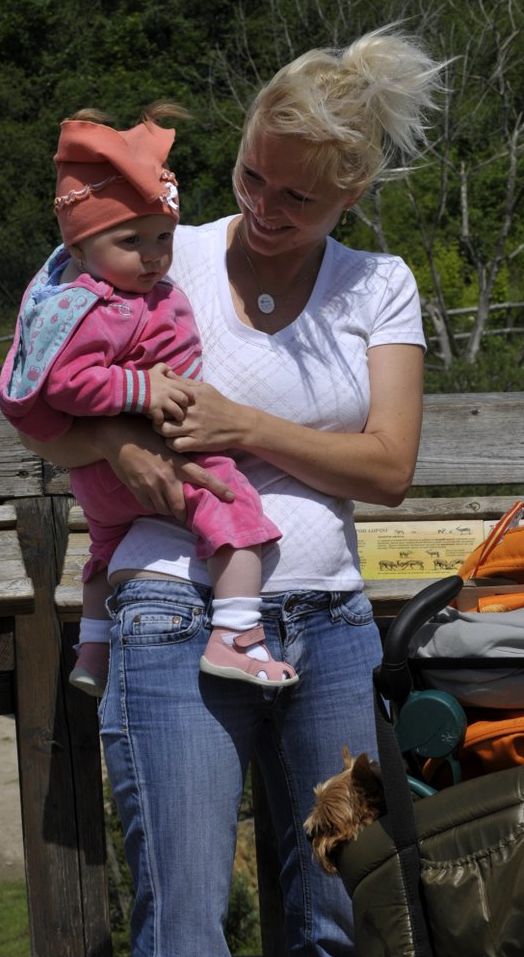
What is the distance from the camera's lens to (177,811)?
1.87 metres

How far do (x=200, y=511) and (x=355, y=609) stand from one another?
33 centimetres

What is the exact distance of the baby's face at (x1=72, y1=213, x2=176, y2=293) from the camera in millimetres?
1985

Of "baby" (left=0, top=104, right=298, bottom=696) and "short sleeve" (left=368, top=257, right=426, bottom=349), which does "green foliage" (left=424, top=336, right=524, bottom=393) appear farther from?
"baby" (left=0, top=104, right=298, bottom=696)

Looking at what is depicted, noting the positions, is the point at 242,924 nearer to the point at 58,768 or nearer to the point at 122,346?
the point at 58,768

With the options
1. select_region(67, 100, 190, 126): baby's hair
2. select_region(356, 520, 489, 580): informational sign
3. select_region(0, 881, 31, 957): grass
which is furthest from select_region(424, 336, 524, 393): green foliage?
select_region(67, 100, 190, 126): baby's hair

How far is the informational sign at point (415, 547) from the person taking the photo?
2.97 m

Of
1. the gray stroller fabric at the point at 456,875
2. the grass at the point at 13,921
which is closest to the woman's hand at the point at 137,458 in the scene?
the gray stroller fabric at the point at 456,875

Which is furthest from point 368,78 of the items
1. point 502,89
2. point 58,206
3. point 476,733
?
point 502,89

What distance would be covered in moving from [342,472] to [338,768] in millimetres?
491

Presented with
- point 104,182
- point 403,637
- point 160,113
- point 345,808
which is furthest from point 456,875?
point 160,113

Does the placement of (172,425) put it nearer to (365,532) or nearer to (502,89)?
(365,532)

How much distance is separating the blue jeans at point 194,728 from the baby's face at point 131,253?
1.64ft

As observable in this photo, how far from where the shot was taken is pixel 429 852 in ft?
5.21

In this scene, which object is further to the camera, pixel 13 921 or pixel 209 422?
pixel 13 921
